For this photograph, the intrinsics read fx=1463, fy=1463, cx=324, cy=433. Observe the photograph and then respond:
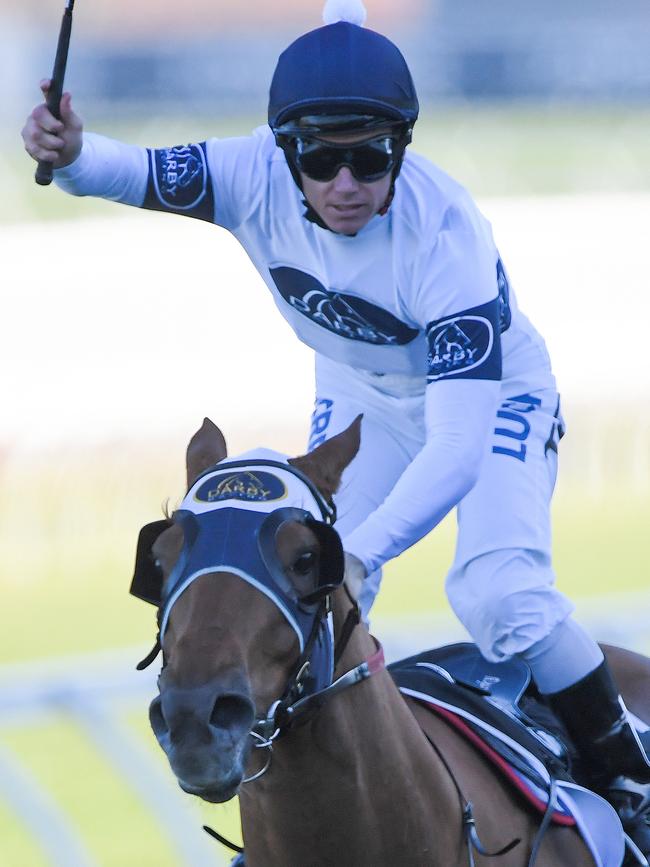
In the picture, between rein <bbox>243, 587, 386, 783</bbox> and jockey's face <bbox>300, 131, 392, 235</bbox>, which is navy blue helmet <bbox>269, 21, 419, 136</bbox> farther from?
rein <bbox>243, 587, 386, 783</bbox>

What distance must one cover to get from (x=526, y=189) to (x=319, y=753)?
52.5 ft

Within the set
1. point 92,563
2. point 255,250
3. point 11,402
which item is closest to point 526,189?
point 11,402

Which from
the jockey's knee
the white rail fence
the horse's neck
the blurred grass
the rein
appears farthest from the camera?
the blurred grass

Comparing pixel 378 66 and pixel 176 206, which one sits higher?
pixel 378 66

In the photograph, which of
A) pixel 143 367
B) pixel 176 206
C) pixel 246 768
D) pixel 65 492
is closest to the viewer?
pixel 246 768

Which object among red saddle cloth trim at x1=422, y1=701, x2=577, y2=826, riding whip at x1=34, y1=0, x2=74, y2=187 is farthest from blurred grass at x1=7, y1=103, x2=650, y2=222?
red saddle cloth trim at x1=422, y1=701, x2=577, y2=826

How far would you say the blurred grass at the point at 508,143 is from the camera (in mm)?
17297

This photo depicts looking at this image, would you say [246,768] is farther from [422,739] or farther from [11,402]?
[11,402]

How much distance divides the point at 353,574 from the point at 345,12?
4.47 ft

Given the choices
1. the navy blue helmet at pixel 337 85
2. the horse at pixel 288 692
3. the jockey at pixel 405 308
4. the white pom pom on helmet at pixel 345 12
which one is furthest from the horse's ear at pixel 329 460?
the white pom pom on helmet at pixel 345 12

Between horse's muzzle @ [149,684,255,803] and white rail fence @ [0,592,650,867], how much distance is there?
218 cm

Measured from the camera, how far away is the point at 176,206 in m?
3.31

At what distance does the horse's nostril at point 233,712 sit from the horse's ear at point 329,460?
47cm

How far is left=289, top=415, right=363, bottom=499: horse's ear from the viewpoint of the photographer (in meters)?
2.43
